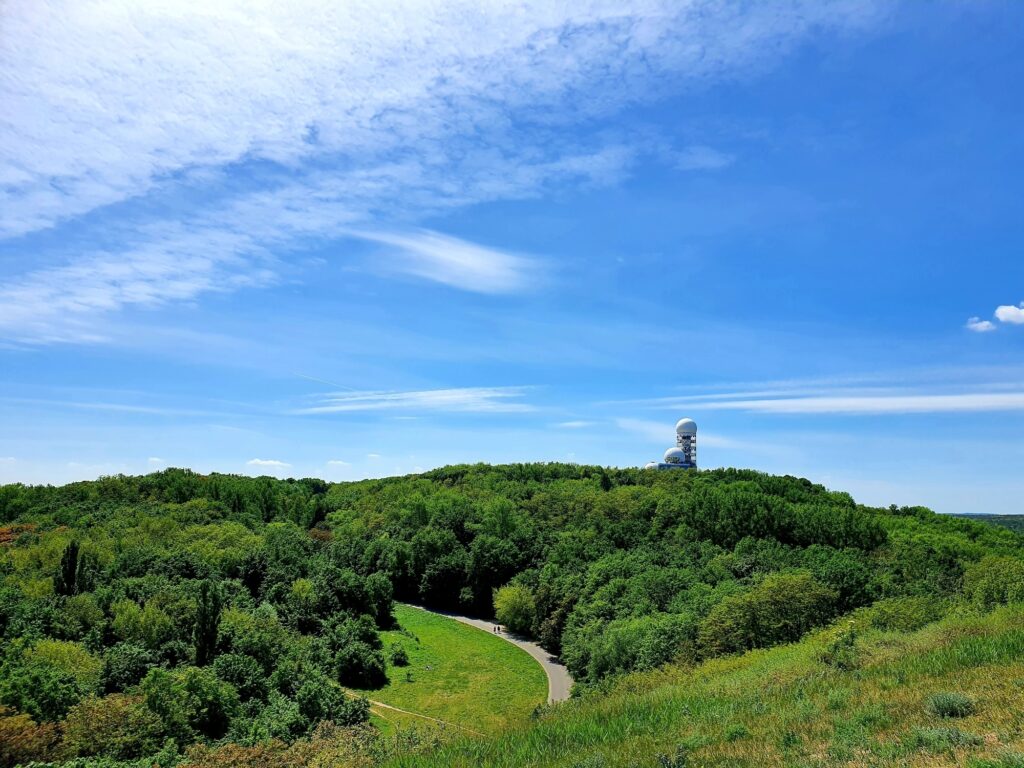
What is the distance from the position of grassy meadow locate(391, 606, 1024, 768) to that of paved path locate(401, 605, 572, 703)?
26754 mm

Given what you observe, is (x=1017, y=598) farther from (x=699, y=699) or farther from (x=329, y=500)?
(x=329, y=500)

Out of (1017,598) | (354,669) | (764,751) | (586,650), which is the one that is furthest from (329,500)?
(764,751)

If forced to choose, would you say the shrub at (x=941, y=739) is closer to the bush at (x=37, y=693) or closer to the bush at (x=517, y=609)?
the bush at (x=37, y=693)

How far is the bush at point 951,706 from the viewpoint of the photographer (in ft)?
41.2

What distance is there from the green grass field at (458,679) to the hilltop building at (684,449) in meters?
52.1

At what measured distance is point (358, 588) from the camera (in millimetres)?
66125

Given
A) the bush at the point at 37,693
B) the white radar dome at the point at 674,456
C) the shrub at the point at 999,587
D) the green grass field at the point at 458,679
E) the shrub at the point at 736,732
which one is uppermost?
the white radar dome at the point at 674,456

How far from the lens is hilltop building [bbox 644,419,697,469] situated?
108 m

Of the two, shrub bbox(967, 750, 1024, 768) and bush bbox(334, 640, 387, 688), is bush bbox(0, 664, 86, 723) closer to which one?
bush bbox(334, 640, 387, 688)

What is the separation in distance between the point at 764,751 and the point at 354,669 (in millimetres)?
47759

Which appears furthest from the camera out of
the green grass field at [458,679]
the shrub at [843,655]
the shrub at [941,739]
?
the green grass field at [458,679]

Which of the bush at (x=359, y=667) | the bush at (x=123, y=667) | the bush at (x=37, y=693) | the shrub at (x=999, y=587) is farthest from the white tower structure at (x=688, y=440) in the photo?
the bush at (x=37, y=693)

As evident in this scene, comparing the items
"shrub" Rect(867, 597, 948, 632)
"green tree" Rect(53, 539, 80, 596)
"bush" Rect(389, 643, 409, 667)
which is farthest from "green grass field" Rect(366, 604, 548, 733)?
"green tree" Rect(53, 539, 80, 596)

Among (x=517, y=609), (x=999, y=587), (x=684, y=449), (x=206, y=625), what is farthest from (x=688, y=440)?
(x=206, y=625)
